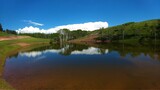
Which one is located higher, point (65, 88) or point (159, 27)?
point (159, 27)

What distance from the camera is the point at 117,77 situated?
24.5 meters

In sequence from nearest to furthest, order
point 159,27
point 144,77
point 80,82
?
point 80,82
point 144,77
point 159,27

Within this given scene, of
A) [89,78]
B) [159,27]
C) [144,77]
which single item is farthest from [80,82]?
[159,27]

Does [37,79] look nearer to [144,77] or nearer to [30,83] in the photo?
[30,83]

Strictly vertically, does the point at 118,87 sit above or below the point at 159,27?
below

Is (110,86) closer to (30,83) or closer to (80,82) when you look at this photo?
(80,82)

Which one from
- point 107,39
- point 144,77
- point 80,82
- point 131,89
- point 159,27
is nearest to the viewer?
point 131,89

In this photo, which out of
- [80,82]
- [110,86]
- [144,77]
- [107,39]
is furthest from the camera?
[107,39]

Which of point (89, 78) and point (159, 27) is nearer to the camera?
point (89, 78)

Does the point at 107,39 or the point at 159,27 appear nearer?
the point at 159,27

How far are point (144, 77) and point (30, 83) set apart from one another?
48.9 feet

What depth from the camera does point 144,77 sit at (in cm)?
2394

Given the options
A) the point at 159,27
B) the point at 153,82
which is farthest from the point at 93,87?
the point at 159,27

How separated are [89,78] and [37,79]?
7.17m
